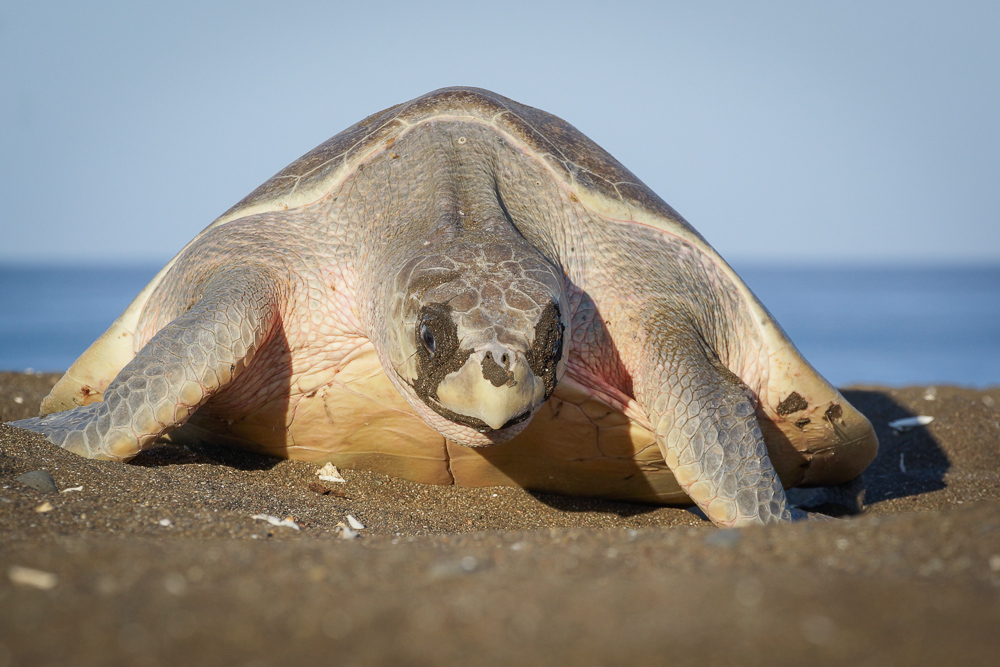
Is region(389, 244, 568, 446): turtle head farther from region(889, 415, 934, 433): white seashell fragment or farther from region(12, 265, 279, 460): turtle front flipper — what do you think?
region(889, 415, 934, 433): white seashell fragment

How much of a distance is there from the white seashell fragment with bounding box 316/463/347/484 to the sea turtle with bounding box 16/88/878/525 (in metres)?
0.08

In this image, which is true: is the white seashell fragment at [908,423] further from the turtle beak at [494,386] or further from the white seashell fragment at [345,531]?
the white seashell fragment at [345,531]

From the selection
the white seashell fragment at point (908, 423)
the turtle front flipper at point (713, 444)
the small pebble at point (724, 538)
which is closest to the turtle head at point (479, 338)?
the turtle front flipper at point (713, 444)

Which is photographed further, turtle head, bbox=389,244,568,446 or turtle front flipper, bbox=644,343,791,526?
turtle front flipper, bbox=644,343,791,526

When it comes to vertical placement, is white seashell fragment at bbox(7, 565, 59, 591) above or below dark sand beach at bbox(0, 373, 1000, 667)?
above

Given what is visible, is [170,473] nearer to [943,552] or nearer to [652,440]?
[652,440]

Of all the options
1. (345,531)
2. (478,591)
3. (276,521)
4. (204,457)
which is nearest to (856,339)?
(204,457)

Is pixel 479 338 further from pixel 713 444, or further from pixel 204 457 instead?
pixel 204 457

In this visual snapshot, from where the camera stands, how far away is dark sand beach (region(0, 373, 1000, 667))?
1286 mm

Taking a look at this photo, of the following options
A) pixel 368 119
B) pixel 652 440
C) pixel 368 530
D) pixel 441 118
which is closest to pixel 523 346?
pixel 368 530

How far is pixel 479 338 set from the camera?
2553mm

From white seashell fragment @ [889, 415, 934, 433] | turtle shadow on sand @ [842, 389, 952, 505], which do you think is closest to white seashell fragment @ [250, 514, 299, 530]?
turtle shadow on sand @ [842, 389, 952, 505]

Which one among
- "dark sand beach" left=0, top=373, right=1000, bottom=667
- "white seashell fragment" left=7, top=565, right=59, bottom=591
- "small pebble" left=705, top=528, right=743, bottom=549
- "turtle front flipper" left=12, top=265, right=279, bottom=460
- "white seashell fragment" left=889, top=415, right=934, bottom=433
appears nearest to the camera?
"dark sand beach" left=0, top=373, right=1000, bottom=667

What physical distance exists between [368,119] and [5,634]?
144 inches
